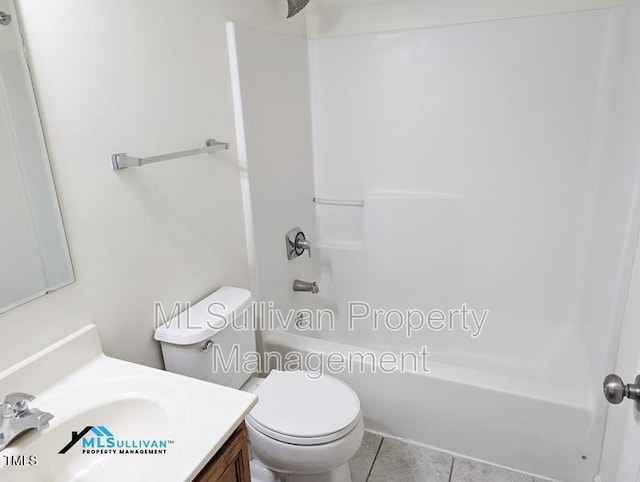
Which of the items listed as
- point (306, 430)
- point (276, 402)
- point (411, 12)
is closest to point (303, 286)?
point (276, 402)

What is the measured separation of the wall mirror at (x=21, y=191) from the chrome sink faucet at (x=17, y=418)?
0.70 feet

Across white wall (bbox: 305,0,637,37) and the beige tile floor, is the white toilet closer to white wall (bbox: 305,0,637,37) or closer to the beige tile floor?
the beige tile floor

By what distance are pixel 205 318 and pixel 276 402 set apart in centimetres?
39

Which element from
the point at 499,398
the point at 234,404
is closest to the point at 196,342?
the point at 234,404

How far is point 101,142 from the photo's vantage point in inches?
47.8

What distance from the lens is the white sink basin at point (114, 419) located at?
91cm

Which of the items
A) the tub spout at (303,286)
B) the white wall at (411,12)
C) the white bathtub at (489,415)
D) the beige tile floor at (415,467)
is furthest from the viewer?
the tub spout at (303,286)

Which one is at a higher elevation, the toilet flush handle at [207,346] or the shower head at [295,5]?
the shower head at [295,5]

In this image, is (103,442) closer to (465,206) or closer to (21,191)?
(21,191)

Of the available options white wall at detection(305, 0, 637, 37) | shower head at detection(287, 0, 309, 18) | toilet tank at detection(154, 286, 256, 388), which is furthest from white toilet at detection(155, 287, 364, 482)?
white wall at detection(305, 0, 637, 37)

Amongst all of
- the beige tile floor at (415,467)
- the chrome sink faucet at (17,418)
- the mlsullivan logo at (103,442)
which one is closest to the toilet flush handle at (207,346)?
the mlsullivan logo at (103,442)

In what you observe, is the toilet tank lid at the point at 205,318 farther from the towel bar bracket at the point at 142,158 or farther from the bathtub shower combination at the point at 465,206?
the towel bar bracket at the point at 142,158

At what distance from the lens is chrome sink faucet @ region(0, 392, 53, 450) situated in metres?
0.90

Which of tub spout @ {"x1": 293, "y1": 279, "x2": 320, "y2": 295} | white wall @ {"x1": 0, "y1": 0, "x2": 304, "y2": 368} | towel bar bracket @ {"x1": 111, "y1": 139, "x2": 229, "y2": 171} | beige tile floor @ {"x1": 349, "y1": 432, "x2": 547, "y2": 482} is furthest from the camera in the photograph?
tub spout @ {"x1": 293, "y1": 279, "x2": 320, "y2": 295}
